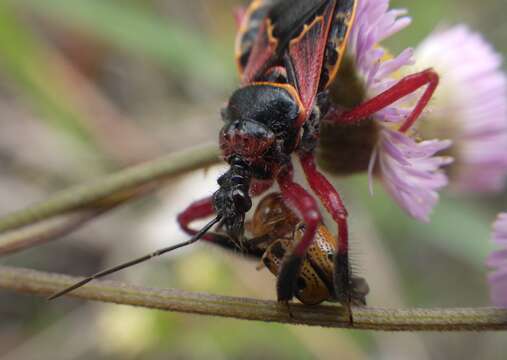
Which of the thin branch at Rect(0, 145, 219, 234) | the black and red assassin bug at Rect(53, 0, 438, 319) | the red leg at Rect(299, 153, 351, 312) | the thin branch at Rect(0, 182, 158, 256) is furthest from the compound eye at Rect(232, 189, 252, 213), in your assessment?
the thin branch at Rect(0, 182, 158, 256)

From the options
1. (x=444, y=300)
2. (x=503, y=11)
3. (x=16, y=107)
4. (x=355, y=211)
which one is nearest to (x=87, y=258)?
(x=16, y=107)

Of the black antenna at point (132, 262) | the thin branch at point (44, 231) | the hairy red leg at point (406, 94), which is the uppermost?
the hairy red leg at point (406, 94)

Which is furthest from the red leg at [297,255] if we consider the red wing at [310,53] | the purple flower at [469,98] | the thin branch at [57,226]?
the purple flower at [469,98]

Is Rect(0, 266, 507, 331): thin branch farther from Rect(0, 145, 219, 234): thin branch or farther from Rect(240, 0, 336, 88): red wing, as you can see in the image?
Rect(240, 0, 336, 88): red wing

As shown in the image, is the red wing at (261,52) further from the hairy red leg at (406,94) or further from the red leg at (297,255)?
the red leg at (297,255)

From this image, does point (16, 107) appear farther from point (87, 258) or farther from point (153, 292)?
point (153, 292)
